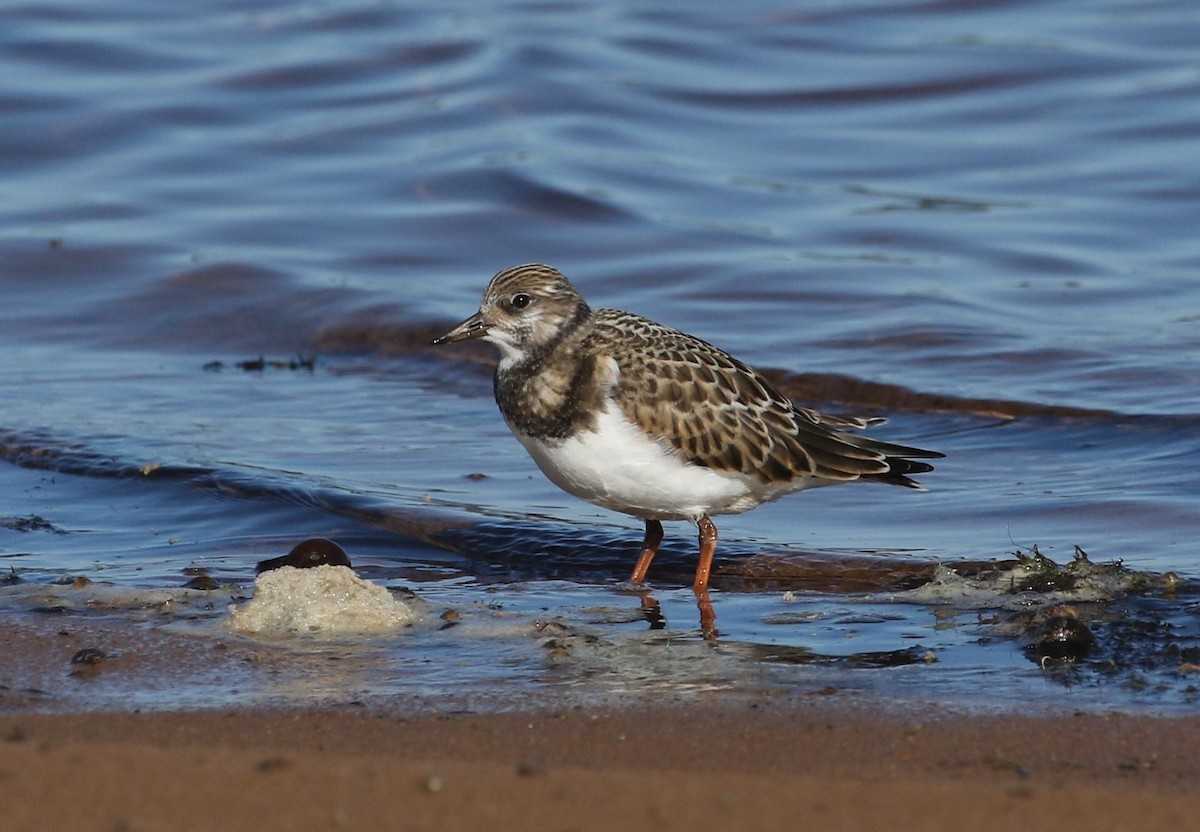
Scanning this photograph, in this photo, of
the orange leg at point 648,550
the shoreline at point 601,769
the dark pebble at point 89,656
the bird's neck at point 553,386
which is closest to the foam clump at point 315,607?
the dark pebble at point 89,656

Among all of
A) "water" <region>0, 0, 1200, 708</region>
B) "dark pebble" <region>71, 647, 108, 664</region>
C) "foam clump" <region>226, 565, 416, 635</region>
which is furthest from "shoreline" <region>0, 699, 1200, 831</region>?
"foam clump" <region>226, 565, 416, 635</region>

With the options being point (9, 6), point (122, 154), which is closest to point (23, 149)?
point (122, 154)

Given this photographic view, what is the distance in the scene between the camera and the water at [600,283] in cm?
602

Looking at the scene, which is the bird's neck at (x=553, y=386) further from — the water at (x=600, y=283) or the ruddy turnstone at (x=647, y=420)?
the water at (x=600, y=283)

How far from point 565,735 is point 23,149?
11.0 metres

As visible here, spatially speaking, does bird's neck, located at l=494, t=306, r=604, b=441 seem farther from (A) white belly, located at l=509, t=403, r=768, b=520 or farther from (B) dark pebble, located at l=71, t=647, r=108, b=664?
(B) dark pebble, located at l=71, t=647, r=108, b=664

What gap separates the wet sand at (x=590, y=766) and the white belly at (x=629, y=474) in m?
1.42

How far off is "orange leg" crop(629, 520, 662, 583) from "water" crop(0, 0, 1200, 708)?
19 cm

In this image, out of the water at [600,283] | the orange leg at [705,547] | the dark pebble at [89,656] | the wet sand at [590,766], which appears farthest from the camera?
the water at [600,283]

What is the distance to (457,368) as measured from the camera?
9.58 metres

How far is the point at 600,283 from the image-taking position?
10.8 m

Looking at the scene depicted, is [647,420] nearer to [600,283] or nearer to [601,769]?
[601,769]

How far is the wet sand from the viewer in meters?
3.25

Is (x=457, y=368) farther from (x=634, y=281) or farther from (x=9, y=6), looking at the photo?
(x=9, y=6)
